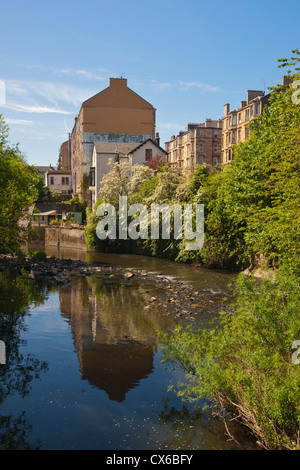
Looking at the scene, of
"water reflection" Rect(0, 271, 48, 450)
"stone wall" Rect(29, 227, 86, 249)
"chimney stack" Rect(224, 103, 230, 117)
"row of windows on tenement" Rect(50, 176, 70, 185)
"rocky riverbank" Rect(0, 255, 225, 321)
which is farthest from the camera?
"row of windows on tenement" Rect(50, 176, 70, 185)

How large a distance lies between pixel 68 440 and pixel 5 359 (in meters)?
5.05

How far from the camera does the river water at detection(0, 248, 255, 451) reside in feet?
28.3

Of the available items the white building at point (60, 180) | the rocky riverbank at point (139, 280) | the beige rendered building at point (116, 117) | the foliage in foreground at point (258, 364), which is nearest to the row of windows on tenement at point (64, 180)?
the white building at point (60, 180)

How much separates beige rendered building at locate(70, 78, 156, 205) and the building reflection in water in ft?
144

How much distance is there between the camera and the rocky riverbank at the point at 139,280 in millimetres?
20094

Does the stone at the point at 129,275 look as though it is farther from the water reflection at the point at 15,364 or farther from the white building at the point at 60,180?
the white building at the point at 60,180

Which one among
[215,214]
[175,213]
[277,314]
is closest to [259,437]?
[277,314]

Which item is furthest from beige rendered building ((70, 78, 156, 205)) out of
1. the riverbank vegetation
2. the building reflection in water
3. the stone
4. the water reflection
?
the riverbank vegetation

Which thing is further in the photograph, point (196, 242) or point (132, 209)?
point (132, 209)

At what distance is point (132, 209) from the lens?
44.9 m

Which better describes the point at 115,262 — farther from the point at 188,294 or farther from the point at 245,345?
the point at 245,345

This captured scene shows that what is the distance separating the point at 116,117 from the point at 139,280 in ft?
144

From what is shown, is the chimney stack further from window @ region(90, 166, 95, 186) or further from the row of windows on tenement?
the row of windows on tenement

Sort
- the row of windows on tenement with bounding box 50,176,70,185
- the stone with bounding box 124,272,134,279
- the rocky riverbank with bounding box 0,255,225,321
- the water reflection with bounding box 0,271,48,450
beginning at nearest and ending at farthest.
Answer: the water reflection with bounding box 0,271,48,450
the rocky riverbank with bounding box 0,255,225,321
the stone with bounding box 124,272,134,279
the row of windows on tenement with bounding box 50,176,70,185
